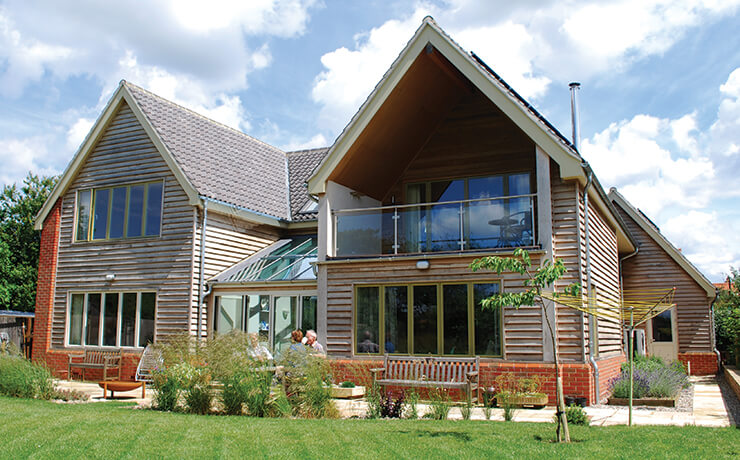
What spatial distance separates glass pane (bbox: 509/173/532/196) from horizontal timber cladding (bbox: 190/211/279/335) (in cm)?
788

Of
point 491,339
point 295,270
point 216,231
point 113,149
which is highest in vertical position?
point 113,149

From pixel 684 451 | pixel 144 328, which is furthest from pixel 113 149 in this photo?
pixel 684 451

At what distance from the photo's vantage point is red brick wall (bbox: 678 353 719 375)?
22016 mm

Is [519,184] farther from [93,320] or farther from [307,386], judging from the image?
[93,320]


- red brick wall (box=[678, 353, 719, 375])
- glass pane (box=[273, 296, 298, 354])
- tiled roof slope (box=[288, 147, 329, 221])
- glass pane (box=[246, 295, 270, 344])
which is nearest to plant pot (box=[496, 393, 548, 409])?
glass pane (box=[273, 296, 298, 354])

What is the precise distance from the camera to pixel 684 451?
25.6ft

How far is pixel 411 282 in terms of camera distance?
14062 millimetres

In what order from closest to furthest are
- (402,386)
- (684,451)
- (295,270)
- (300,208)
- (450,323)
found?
(684,451), (402,386), (450,323), (295,270), (300,208)

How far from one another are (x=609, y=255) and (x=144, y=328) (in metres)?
12.7

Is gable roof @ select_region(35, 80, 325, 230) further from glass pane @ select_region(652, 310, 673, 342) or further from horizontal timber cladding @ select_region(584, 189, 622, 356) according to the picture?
glass pane @ select_region(652, 310, 673, 342)

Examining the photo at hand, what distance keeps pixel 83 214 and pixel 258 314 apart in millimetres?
6494

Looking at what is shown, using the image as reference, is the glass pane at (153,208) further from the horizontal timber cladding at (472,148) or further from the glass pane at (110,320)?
the horizontal timber cladding at (472,148)

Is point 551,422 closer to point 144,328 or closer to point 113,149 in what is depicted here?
point 144,328

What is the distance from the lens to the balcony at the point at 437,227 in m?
13.4
